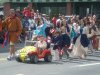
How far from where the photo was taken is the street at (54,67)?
47.2 ft

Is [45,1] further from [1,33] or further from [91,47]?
[91,47]

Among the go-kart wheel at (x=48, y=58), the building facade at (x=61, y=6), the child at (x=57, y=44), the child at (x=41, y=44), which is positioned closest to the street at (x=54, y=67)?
the go-kart wheel at (x=48, y=58)

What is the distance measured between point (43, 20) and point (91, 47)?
2.75 meters

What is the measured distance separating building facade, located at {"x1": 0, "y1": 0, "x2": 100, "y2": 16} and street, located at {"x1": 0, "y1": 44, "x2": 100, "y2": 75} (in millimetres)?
33624

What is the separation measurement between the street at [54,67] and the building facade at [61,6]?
33.6 meters

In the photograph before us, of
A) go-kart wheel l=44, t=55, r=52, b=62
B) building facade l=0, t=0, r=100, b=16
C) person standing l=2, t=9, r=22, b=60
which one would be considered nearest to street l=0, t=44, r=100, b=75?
go-kart wheel l=44, t=55, r=52, b=62

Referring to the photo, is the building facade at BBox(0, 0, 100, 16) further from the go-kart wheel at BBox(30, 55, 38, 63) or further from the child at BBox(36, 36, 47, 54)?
the go-kart wheel at BBox(30, 55, 38, 63)

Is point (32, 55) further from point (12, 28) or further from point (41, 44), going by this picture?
point (12, 28)

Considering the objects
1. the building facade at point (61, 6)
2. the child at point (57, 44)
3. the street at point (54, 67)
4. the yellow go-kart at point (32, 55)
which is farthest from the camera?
the building facade at point (61, 6)

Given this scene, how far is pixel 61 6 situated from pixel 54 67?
131ft

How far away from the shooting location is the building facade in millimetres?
52344

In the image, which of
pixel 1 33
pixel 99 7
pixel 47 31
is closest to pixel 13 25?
pixel 47 31

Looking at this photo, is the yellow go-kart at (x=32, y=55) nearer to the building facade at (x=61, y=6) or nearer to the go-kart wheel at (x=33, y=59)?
the go-kart wheel at (x=33, y=59)

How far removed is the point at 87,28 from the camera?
21.0 m
